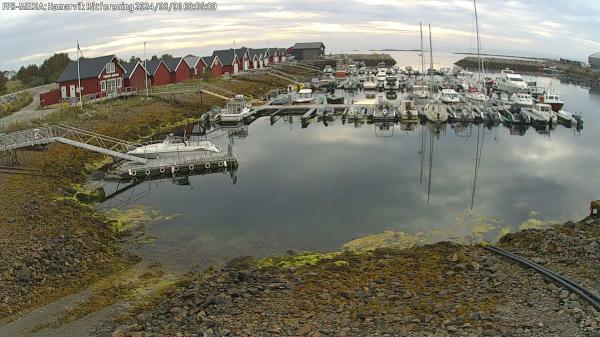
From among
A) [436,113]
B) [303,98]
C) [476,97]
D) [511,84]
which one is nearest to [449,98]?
[476,97]

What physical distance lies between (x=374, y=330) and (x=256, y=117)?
4261 centimetres

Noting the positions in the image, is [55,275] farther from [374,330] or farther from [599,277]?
[599,277]

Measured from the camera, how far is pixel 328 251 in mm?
18438

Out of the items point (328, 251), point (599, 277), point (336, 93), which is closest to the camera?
point (599, 277)

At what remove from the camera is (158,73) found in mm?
63188

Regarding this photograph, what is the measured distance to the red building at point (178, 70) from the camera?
66.9 m

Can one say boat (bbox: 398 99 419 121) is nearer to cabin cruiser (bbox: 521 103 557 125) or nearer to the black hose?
cabin cruiser (bbox: 521 103 557 125)

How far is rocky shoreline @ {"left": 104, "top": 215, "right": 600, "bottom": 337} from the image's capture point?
11672 mm

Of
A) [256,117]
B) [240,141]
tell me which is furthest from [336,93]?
[240,141]

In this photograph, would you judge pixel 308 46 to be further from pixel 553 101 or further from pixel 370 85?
pixel 553 101

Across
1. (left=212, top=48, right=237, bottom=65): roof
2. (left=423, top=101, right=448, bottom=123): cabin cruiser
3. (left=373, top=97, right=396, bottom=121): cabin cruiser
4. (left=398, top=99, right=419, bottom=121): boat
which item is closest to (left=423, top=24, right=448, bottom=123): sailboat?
(left=423, top=101, right=448, bottom=123): cabin cruiser

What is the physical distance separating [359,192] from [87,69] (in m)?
36.7

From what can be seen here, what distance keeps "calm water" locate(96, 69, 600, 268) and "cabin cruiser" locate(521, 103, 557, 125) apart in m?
2.98

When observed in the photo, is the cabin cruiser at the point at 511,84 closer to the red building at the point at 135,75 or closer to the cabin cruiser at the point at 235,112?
the cabin cruiser at the point at 235,112
